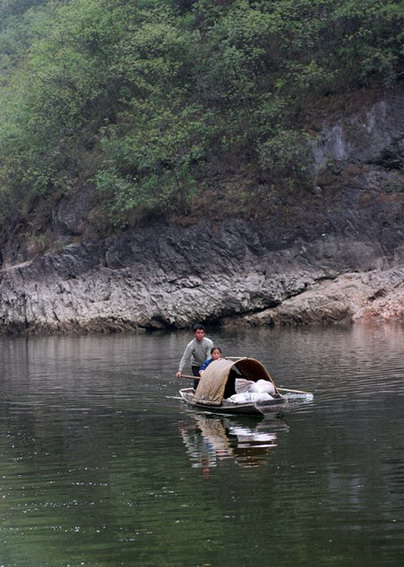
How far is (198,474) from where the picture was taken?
529 inches

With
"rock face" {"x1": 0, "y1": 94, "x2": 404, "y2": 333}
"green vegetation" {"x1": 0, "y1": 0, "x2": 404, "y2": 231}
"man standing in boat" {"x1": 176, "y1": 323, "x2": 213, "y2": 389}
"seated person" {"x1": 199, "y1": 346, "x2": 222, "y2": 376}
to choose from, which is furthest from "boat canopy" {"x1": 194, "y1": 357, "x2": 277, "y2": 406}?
"green vegetation" {"x1": 0, "y1": 0, "x2": 404, "y2": 231}

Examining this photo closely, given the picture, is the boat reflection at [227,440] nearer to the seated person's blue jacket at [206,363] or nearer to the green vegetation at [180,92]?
the seated person's blue jacket at [206,363]

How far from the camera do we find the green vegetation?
4309 centimetres

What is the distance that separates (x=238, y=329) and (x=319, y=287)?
349cm

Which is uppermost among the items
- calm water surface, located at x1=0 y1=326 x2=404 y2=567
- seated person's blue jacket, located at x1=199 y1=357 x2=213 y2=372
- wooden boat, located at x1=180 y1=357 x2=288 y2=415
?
seated person's blue jacket, located at x1=199 y1=357 x2=213 y2=372

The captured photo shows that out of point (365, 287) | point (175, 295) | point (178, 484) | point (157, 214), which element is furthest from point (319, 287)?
point (178, 484)

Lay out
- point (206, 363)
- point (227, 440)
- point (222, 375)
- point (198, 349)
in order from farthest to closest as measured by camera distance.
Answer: point (198, 349) < point (206, 363) < point (222, 375) < point (227, 440)

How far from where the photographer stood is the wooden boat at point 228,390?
18.1 m

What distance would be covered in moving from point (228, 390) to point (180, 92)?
28.6 m

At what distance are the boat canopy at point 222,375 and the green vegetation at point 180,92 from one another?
22.9m

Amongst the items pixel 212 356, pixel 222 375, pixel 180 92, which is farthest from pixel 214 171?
pixel 222 375

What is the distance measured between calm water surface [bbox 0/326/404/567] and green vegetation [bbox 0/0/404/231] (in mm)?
19830

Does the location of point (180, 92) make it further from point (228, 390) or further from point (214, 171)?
point (228, 390)

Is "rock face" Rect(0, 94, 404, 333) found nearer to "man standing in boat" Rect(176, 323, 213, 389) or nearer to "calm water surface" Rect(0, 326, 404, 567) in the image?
"calm water surface" Rect(0, 326, 404, 567)
